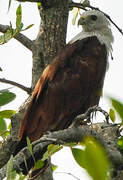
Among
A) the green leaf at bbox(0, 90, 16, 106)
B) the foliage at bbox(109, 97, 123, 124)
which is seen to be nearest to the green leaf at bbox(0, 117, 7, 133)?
the green leaf at bbox(0, 90, 16, 106)

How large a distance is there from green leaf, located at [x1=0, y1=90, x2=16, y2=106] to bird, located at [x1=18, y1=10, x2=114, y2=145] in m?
→ 1.33

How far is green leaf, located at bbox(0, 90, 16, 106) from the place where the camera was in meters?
2.42

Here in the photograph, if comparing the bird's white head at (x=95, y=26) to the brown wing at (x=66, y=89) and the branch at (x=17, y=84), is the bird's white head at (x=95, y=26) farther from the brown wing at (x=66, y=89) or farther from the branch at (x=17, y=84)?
the branch at (x=17, y=84)

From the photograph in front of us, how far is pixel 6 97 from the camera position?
96.3 inches

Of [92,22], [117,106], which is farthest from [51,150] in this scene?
[92,22]

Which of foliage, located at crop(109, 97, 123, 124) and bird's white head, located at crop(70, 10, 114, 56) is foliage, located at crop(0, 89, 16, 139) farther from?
bird's white head, located at crop(70, 10, 114, 56)

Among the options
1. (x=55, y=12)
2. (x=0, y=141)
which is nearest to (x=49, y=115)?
(x=0, y=141)

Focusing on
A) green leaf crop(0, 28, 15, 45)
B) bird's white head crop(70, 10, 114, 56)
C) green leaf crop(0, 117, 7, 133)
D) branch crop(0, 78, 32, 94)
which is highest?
green leaf crop(0, 28, 15, 45)

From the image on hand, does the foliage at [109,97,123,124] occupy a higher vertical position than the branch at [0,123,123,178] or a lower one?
higher

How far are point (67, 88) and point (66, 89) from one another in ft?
0.06

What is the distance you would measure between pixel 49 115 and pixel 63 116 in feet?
0.55

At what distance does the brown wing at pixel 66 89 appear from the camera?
408 cm

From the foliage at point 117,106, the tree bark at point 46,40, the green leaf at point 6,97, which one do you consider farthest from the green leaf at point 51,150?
the tree bark at point 46,40

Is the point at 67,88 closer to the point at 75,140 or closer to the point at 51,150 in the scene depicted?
the point at 75,140
